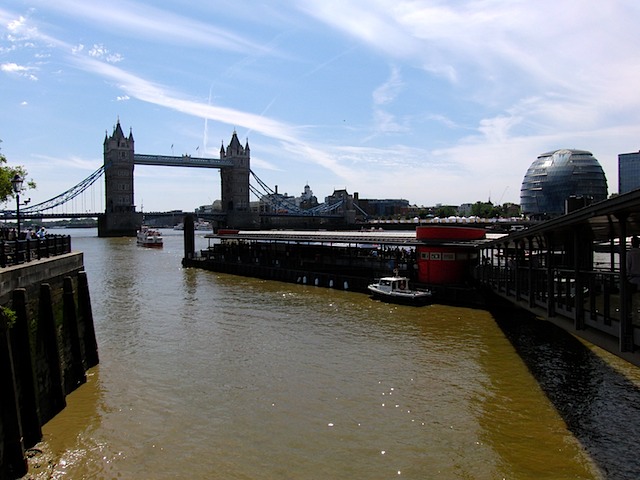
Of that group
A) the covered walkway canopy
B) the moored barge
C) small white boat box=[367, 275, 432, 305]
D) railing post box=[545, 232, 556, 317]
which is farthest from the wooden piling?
the moored barge

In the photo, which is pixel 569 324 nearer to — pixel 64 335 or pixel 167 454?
pixel 167 454

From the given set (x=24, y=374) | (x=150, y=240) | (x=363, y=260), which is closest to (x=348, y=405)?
(x=24, y=374)

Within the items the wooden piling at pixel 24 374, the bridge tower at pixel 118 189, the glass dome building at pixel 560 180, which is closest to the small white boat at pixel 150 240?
the bridge tower at pixel 118 189

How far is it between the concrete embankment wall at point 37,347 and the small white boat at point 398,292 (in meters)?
19.7

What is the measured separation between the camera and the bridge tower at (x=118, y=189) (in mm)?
164125

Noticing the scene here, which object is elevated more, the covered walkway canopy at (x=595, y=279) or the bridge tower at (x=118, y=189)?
the bridge tower at (x=118, y=189)

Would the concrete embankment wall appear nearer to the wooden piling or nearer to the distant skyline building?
the wooden piling

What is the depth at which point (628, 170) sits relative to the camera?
16550 cm

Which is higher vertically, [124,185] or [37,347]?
[124,185]

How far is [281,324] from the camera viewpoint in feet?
96.7

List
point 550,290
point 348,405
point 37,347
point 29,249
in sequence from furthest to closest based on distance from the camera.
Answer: point 550,290 → point 348,405 → point 29,249 → point 37,347

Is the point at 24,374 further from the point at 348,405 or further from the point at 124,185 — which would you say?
the point at 124,185

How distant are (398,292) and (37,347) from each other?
24360 millimetres

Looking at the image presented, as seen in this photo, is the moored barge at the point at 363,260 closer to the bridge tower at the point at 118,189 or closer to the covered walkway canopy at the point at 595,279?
the covered walkway canopy at the point at 595,279
